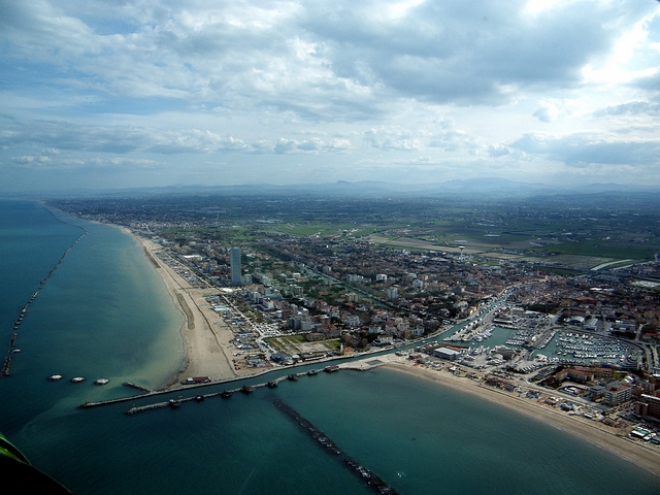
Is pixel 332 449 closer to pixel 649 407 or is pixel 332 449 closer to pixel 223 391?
pixel 223 391

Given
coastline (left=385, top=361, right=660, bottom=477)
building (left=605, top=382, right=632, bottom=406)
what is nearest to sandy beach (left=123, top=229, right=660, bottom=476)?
coastline (left=385, top=361, right=660, bottom=477)

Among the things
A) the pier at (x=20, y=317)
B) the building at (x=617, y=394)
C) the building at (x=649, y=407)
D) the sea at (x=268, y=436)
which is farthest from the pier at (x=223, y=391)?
the building at (x=649, y=407)

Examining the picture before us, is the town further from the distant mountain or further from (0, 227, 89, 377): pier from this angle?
the distant mountain

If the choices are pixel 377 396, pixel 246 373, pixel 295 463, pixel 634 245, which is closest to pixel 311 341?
pixel 246 373

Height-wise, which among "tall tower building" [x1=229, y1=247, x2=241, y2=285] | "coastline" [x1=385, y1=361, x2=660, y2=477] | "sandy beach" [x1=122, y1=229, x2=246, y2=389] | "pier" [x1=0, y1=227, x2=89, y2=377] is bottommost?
"coastline" [x1=385, y1=361, x2=660, y2=477]

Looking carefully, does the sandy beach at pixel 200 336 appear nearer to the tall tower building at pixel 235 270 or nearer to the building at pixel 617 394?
the tall tower building at pixel 235 270

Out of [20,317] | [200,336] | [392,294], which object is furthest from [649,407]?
[20,317]
